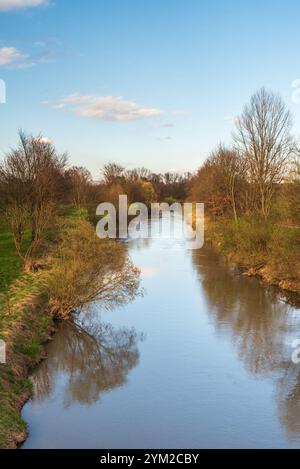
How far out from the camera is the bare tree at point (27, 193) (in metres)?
24.8

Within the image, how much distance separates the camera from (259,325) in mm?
18000

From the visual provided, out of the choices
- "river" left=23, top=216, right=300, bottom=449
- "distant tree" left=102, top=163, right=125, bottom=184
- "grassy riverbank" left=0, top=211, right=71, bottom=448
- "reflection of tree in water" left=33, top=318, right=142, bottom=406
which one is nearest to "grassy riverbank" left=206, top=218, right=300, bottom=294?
"river" left=23, top=216, right=300, bottom=449

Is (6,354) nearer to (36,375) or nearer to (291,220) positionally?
(36,375)

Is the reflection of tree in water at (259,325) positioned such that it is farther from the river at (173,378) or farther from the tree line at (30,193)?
the tree line at (30,193)

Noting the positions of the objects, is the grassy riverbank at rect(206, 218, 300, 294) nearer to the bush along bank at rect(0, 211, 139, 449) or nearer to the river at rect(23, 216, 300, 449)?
the river at rect(23, 216, 300, 449)

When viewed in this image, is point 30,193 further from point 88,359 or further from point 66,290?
point 88,359

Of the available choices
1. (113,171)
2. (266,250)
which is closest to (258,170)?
(266,250)

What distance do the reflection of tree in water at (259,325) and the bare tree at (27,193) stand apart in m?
8.43

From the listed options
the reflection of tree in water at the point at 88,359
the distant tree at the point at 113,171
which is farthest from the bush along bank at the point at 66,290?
the distant tree at the point at 113,171

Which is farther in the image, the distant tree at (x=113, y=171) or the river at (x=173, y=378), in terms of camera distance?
the distant tree at (x=113, y=171)

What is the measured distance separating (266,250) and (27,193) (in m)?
12.6

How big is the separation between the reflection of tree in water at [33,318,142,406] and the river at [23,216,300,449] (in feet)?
0.10

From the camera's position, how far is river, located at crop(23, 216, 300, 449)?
1048 centimetres

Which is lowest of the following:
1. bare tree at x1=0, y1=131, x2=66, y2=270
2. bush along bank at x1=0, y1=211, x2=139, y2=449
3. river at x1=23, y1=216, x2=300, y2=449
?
river at x1=23, y1=216, x2=300, y2=449
